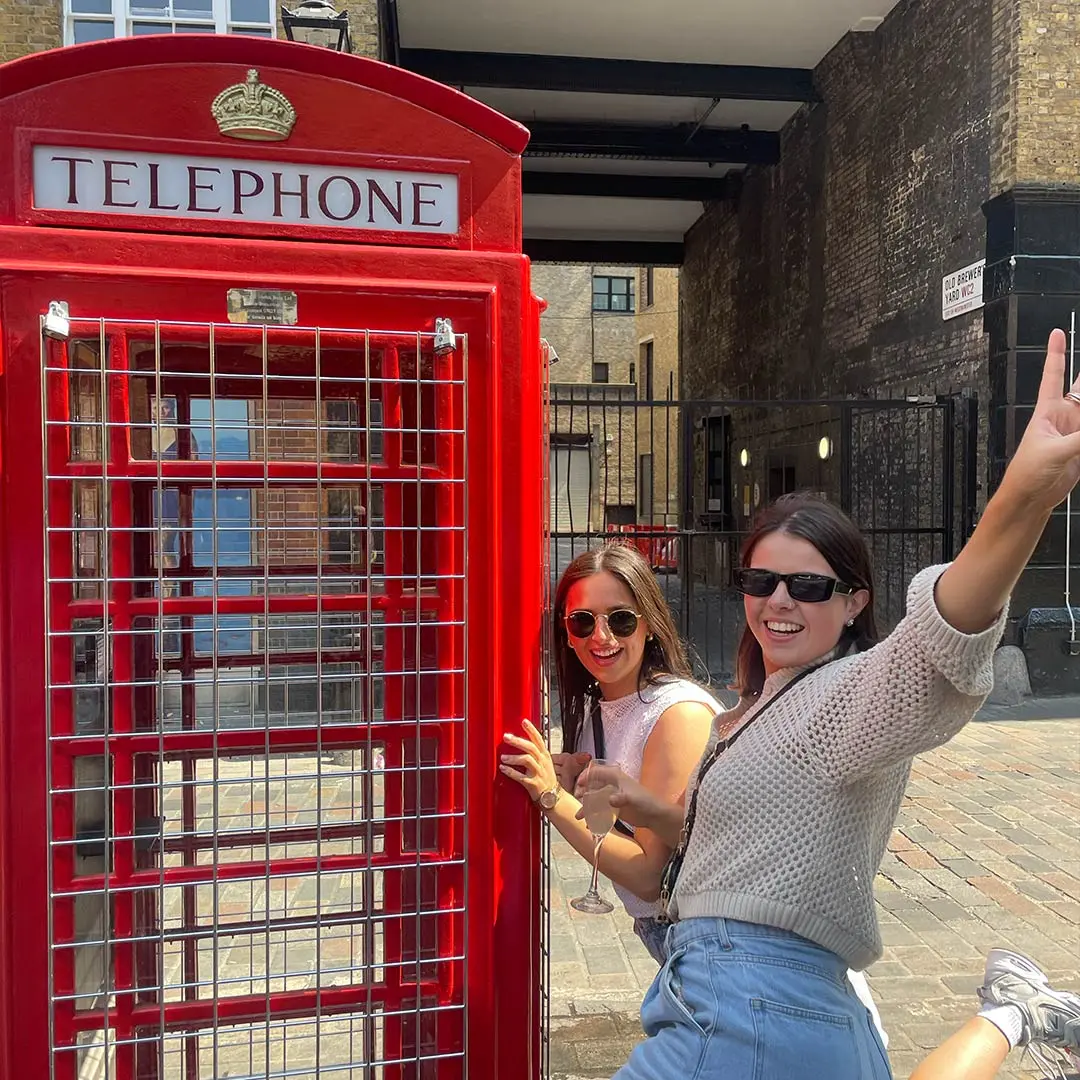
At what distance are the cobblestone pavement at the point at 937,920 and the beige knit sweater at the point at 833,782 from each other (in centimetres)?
190

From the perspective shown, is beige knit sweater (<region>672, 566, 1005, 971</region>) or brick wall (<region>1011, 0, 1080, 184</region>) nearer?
beige knit sweater (<region>672, 566, 1005, 971</region>)

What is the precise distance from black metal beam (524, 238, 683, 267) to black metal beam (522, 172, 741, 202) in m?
3.02

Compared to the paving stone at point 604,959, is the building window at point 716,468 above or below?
above

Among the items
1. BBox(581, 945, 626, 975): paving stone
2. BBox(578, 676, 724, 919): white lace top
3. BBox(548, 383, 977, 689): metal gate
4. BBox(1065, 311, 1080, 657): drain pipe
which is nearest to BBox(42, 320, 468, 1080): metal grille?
BBox(578, 676, 724, 919): white lace top

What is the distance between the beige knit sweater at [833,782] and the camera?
4.59 feet

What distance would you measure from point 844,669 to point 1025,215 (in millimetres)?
8408

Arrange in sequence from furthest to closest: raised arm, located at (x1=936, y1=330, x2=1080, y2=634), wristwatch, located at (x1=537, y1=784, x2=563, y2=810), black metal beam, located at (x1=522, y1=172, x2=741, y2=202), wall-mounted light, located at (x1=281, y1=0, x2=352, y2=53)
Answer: black metal beam, located at (x1=522, y1=172, x2=741, y2=202), wall-mounted light, located at (x1=281, y1=0, x2=352, y2=53), wristwatch, located at (x1=537, y1=784, x2=563, y2=810), raised arm, located at (x1=936, y1=330, x2=1080, y2=634)

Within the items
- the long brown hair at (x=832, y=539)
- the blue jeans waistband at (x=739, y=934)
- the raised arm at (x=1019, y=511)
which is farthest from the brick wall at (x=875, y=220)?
the blue jeans waistband at (x=739, y=934)

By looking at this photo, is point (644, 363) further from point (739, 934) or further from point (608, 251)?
point (739, 934)

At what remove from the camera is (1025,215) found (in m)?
8.26

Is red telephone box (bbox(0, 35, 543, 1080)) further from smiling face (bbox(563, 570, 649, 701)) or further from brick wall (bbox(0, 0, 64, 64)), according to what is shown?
brick wall (bbox(0, 0, 64, 64))

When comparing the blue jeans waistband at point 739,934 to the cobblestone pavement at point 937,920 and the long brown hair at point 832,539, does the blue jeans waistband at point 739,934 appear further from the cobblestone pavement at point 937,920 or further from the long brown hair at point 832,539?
the cobblestone pavement at point 937,920

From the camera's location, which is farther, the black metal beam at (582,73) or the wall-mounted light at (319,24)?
the black metal beam at (582,73)

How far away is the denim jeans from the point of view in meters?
1.46
